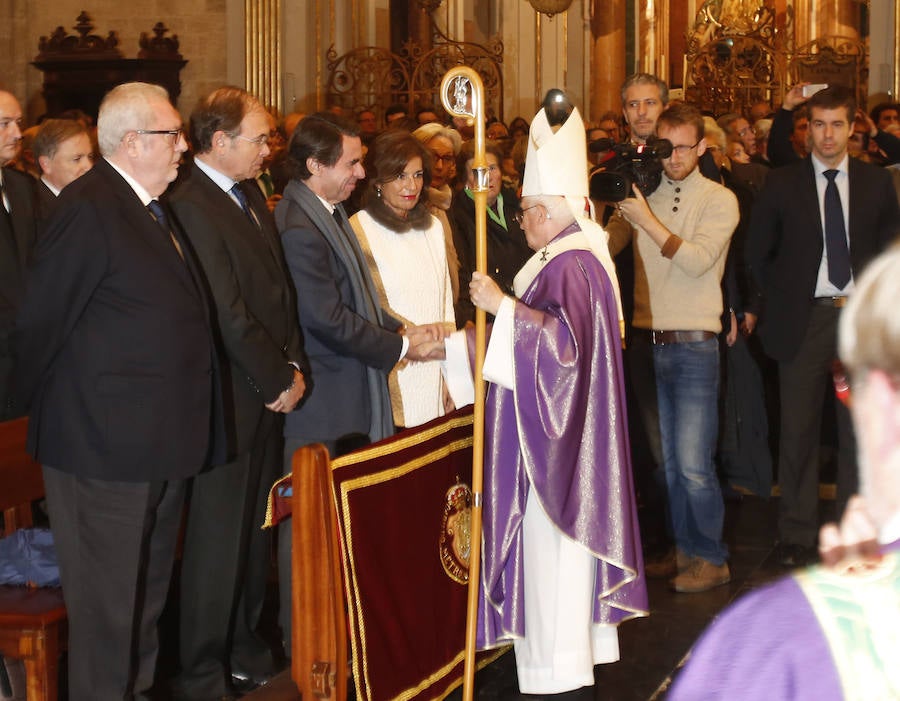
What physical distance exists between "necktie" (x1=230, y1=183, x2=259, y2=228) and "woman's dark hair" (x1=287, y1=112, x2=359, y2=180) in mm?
243

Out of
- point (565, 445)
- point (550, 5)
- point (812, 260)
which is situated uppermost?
point (550, 5)

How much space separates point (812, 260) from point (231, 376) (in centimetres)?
261

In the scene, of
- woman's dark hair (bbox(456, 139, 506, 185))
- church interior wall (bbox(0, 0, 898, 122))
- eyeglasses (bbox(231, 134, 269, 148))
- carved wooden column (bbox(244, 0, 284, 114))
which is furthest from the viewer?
carved wooden column (bbox(244, 0, 284, 114))

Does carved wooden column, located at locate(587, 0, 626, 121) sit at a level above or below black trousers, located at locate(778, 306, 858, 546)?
above

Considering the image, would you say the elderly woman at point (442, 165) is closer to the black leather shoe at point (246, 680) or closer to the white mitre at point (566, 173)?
the white mitre at point (566, 173)

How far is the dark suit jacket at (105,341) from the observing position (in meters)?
3.20

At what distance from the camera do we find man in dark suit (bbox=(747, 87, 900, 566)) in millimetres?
5258

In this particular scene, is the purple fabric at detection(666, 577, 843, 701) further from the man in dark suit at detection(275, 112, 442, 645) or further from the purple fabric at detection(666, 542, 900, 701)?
the man in dark suit at detection(275, 112, 442, 645)

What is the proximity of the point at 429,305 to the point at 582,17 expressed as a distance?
12.9 metres

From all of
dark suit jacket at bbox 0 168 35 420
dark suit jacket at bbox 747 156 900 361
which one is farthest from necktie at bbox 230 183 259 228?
dark suit jacket at bbox 747 156 900 361

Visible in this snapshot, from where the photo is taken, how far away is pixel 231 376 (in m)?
3.84

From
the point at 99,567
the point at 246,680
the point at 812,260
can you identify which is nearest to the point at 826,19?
the point at 812,260

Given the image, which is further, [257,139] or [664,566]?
[664,566]

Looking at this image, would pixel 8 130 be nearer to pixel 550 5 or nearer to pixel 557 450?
pixel 557 450
